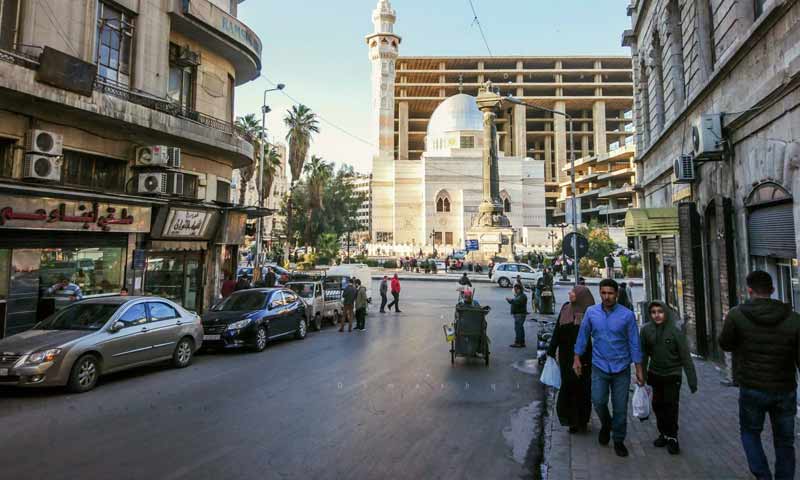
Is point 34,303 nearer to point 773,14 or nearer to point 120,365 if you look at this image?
point 120,365

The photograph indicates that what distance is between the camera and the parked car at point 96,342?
684 centimetres

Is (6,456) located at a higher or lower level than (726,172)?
lower

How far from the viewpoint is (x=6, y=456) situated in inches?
185

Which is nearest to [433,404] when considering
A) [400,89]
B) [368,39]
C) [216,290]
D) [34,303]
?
[34,303]

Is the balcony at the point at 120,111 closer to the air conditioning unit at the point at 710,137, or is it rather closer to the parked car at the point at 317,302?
the parked car at the point at 317,302

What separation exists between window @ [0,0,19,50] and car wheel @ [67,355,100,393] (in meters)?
7.34

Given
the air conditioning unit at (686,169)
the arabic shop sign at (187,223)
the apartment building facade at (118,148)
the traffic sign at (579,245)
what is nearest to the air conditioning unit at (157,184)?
the apartment building facade at (118,148)

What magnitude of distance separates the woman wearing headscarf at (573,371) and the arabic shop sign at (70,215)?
35.2 feet

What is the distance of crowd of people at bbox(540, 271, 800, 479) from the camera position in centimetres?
378

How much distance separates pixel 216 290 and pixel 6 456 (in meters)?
11.9

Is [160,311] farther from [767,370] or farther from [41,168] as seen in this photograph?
[767,370]

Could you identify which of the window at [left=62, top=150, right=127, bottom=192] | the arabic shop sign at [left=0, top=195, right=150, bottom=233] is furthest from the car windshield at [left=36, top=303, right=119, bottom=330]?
the window at [left=62, top=150, right=127, bottom=192]


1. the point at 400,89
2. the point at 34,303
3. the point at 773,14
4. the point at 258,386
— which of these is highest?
the point at 400,89

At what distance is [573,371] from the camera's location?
217 inches
